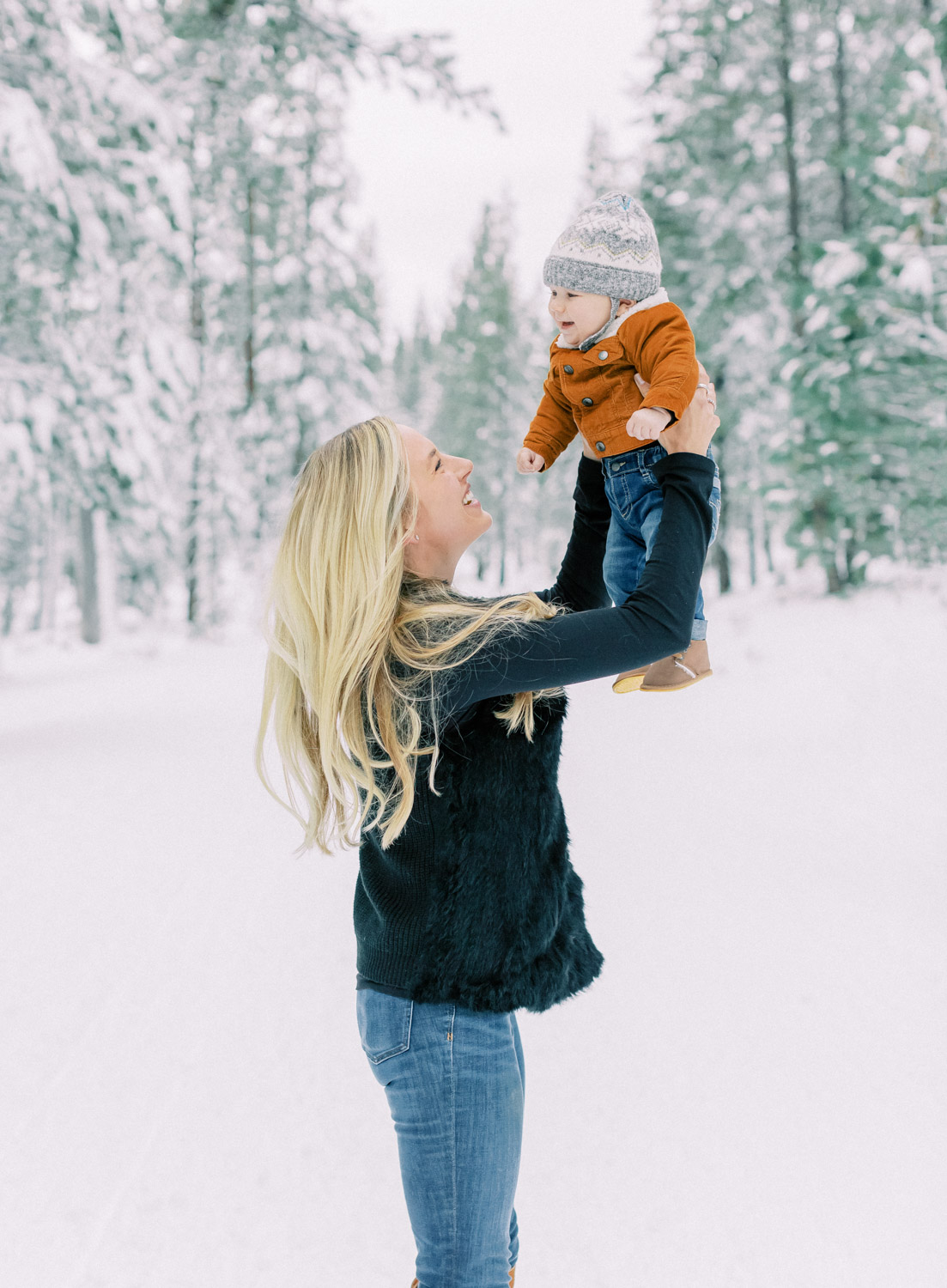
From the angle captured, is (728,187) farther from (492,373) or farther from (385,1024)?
(492,373)

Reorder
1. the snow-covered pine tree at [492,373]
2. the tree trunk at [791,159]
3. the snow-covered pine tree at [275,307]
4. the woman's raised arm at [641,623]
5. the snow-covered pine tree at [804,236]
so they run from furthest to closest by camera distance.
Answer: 1. the snow-covered pine tree at [492,373]
2. the snow-covered pine tree at [275,307]
3. the tree trunk at [791,159]
4. the snow-covered pine tree at [804,236]
5. the woman's raised arm at [641,623]

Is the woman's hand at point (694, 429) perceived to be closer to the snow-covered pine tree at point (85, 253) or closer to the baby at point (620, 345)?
the baby at point (620, 345)

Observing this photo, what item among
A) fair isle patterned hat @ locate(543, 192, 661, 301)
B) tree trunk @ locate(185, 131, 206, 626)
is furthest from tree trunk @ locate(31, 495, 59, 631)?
fair isle patterned hat @ locate(543, 192, 661, 301)

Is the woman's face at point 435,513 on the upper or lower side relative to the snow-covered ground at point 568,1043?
upper

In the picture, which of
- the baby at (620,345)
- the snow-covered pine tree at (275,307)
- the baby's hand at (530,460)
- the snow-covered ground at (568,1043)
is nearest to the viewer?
the baby at (620,345)

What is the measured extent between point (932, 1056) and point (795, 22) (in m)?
16.9

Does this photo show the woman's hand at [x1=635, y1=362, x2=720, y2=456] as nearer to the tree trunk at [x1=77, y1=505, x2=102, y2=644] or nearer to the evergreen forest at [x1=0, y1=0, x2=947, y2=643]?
the evergreen forest at [x1=0, y1=0, x2=947, y2=643]

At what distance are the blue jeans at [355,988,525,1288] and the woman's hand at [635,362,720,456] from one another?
134 centimetres

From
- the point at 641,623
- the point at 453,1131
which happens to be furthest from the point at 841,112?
the point at 453,1131

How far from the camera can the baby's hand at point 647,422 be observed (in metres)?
1.87

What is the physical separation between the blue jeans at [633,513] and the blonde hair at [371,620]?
38cm

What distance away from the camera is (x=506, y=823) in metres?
2.07

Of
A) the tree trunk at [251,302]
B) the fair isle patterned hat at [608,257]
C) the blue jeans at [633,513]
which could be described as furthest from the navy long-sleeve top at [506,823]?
the tree trunk at [251,302]

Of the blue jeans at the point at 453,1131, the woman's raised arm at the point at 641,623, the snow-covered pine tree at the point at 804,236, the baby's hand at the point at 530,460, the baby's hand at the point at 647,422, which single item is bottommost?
the blue jeans at the point at 453,1131
